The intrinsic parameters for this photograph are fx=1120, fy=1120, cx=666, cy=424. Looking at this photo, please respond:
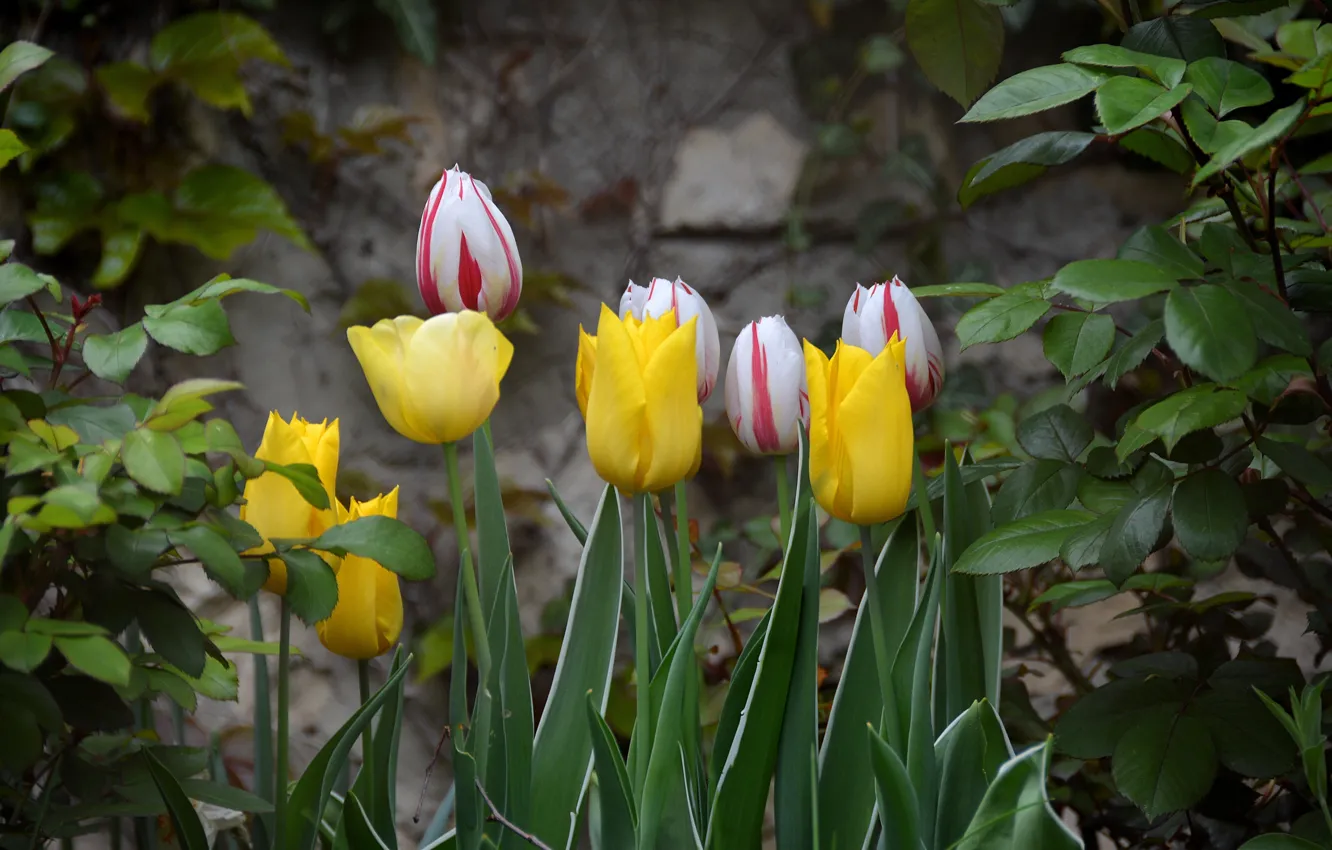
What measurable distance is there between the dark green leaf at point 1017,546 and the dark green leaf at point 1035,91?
0.25 m

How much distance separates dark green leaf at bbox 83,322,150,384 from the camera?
2.07ft

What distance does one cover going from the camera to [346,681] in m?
1.84

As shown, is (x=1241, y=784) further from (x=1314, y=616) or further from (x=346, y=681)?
(x=346, y=681)

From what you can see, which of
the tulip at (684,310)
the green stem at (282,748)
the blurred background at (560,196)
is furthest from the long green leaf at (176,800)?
the blurred background at (560,196)

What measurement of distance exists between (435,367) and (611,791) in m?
0.25

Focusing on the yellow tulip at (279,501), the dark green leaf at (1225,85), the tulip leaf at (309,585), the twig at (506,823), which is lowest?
the twig at (506,823)

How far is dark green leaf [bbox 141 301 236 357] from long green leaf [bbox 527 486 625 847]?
0.25 metres

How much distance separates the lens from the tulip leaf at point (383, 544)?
0.62m

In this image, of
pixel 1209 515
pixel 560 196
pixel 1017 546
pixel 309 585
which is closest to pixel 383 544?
pixel 309 585

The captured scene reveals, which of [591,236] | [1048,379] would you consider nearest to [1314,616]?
[1048,379]

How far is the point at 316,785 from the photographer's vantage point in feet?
2.25

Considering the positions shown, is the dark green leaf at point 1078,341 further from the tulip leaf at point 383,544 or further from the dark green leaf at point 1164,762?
the tulip leaf at point 383,544

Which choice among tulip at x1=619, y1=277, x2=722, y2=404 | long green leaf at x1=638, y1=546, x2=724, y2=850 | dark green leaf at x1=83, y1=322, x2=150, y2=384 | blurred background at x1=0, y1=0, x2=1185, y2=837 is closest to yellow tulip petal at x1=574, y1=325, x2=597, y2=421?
tulip at x1=619, y1=277, x2=722, y2=404

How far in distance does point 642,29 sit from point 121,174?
2.87 ft
